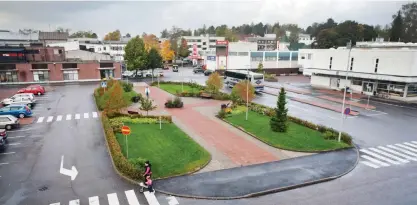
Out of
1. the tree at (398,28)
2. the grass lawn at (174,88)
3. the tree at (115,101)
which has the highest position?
the tree at (398,28)

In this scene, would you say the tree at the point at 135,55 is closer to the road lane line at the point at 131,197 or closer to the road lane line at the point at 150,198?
the road lane line at the point at 131,197

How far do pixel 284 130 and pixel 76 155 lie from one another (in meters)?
16.2

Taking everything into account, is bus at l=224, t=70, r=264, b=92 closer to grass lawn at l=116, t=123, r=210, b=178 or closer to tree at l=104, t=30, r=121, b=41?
grass lawn at l=116, t=123, r=210, b=178

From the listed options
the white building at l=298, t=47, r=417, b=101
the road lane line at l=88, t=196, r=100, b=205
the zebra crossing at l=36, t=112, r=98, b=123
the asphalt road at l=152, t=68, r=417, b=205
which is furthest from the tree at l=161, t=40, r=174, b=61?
the road lane line at l=88, t=196, r=100, b=205

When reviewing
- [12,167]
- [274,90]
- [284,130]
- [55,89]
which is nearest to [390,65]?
[274,90]

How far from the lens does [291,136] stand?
23094 mm

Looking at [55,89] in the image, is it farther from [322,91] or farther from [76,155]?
[322,91]

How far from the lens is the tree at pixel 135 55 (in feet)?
201

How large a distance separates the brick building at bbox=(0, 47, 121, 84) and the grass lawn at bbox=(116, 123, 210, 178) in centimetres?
3914

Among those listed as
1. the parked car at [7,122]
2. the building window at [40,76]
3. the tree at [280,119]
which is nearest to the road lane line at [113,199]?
the tree at [280,119]

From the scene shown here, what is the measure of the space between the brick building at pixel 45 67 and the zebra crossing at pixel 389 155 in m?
52.5

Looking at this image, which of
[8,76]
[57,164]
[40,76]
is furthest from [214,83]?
[8,76]

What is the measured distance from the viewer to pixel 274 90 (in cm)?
5016

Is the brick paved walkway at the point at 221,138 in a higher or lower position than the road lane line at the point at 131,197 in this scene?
higher
